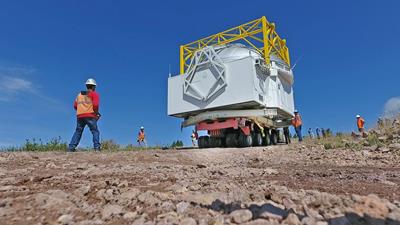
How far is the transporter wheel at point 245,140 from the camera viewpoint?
12.2 m

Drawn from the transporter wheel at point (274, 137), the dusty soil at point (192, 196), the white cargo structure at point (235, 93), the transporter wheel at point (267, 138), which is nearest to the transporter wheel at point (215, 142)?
the white cargo structure at point (235, 93)

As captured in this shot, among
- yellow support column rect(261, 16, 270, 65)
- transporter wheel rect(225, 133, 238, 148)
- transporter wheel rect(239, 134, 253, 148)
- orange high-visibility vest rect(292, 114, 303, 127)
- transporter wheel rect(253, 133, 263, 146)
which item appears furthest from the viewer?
orange high-visibility vest rect(292, 114, 303, 127)

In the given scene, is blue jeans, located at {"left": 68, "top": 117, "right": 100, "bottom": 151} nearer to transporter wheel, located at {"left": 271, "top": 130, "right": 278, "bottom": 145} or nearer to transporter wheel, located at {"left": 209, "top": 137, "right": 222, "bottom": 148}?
transporter wheel, located at {"left": 209, "top": 137, "right": 222, "bottom": 148}

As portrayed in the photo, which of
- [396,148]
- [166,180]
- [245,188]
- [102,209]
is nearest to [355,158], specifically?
[396,148]

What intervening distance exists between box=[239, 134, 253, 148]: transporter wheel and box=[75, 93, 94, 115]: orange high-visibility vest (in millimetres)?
6033

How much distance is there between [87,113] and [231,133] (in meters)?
6.08

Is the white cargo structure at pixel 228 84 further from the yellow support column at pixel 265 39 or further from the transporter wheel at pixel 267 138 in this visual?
the transporter wheel at pixel 267 138

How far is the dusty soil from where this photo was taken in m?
2.50

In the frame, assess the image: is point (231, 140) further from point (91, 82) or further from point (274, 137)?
point (91, 82)

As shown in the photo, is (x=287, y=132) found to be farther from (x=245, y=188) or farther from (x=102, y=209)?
(x=102, y=209)

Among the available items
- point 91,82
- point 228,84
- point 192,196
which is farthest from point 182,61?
point 192,196

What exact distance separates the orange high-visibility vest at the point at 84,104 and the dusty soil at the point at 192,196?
3595 millimetres

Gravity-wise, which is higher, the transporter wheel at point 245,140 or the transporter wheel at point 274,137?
the transporter wheel at point 274,137

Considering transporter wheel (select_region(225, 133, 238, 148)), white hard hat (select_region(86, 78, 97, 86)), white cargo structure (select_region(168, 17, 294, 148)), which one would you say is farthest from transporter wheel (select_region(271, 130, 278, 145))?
white hard hat (select_region(86, 78, 97, 86))
